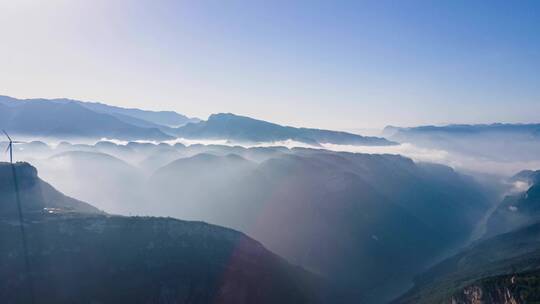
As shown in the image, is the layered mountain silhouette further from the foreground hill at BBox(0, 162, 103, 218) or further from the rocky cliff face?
the rocky cliff face

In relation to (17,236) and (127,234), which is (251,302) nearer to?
(127,234)

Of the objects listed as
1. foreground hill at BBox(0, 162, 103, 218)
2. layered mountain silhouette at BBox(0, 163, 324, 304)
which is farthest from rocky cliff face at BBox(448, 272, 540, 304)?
foreground hill at BBox(0, 162, 103, 218)

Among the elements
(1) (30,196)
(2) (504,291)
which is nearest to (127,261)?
(1) (30,196)

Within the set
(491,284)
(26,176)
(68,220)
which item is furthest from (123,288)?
(491,284)

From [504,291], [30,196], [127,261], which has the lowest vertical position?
[504,291]

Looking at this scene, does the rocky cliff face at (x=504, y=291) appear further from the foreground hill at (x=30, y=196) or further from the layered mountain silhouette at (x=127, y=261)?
the foreground hill at (x=30, y=196)

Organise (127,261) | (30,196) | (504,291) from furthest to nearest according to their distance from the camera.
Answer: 1. (30,196)
2. (127,261)
3. (504,291)

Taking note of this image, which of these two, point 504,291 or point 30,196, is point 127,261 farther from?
point 504,291

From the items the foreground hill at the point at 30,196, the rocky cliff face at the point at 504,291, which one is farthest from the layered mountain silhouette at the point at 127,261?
the rocky cliff face at the point at 504,291
